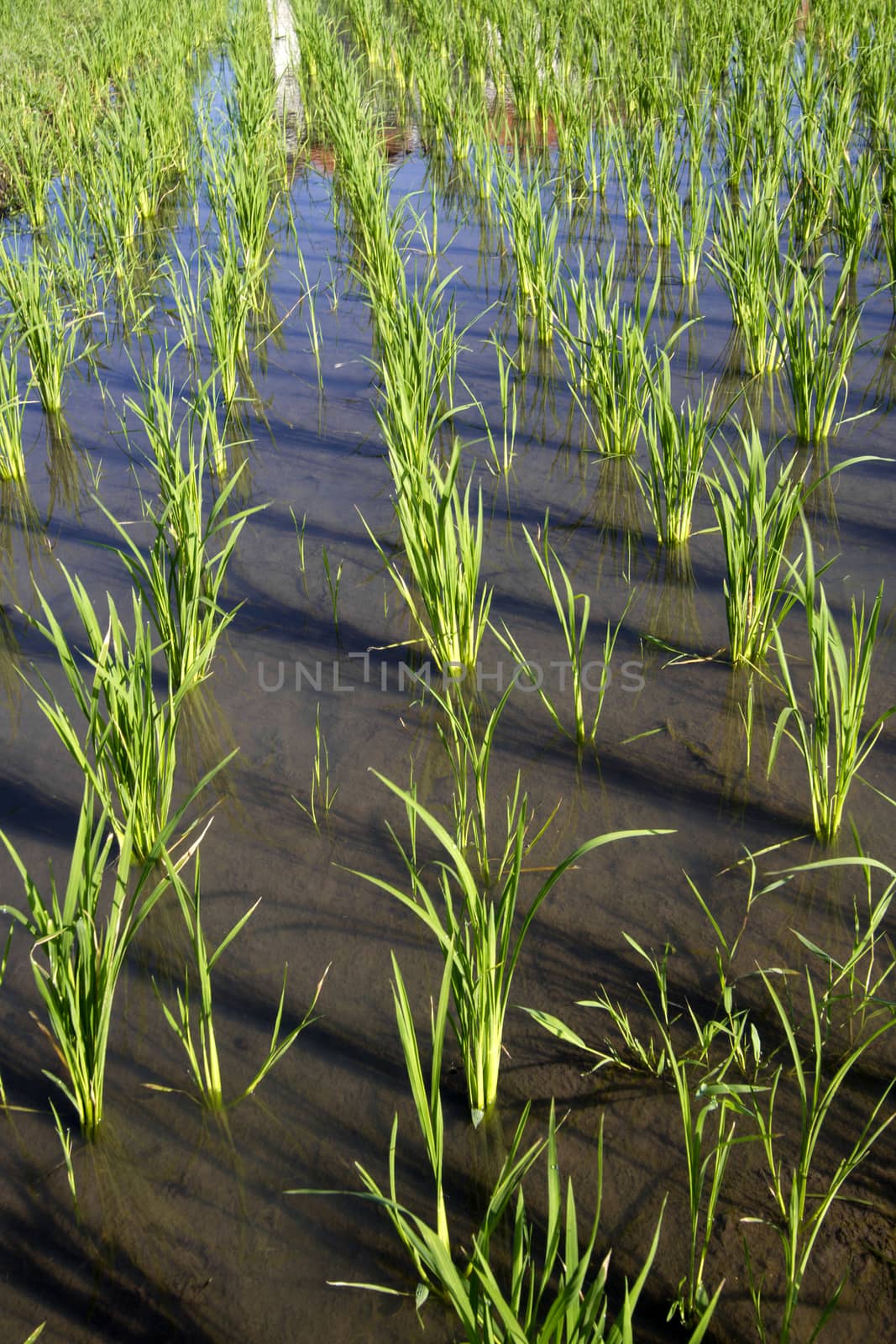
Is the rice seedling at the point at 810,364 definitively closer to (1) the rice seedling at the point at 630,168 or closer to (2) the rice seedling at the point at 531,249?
(2) the rice seedling at the point at 531,249

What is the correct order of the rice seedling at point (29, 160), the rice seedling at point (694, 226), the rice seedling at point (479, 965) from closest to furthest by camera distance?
the rice seedling at point (479, 965) → the rice seedling at point (694, 226) → the rice seedling at point (29, 160)

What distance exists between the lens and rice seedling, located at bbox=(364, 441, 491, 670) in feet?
7.38

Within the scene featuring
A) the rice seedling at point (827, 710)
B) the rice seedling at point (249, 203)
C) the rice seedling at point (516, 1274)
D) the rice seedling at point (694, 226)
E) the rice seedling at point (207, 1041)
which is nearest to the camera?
the rice seedling at point (516, 1274)

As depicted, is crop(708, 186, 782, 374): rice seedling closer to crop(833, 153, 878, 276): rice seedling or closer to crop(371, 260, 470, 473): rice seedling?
crop(833, 153, 878, 276): rice seedling

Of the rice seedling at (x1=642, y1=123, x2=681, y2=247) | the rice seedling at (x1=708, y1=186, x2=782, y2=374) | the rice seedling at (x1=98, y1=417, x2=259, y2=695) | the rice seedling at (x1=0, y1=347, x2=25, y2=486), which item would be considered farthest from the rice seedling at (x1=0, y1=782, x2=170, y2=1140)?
the rice seedling at (x1=642, y1=123, x2=681, y2=247)

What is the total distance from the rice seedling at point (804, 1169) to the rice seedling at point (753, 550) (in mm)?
851

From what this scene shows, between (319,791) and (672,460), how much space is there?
118 cm

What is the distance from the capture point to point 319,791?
7.25 feet


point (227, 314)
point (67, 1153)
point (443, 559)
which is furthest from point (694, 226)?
point (67, 1153)

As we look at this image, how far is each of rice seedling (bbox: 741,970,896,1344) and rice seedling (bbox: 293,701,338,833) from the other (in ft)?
2.93

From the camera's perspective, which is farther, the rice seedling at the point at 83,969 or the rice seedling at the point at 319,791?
the rice seedling at the point at 319,791

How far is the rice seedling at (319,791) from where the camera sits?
7.06 feet

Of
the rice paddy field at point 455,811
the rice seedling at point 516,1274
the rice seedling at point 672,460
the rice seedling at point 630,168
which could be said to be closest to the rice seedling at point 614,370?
the rice paddy field at point 455,811

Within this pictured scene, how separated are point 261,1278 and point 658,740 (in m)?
1.25
